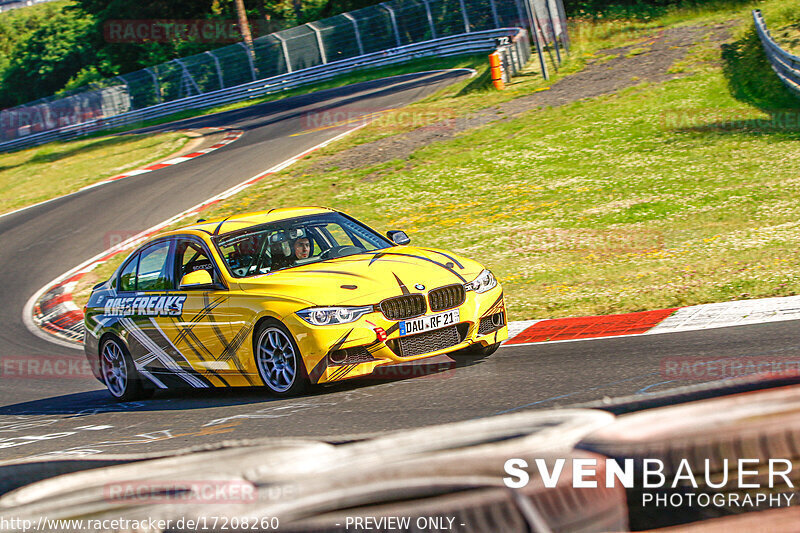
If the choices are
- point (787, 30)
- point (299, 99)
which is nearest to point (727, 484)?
point (787, 30)

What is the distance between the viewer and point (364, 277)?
7.53 metres

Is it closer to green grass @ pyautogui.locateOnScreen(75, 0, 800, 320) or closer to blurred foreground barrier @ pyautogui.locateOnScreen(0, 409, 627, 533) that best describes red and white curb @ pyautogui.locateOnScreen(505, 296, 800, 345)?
green grass @ pyautogui.locateOnScreen(75, 0, 800, 320)

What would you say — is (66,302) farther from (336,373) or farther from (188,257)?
(336,373)

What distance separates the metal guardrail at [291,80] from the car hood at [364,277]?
3183 cm

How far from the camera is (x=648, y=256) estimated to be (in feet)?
39.3

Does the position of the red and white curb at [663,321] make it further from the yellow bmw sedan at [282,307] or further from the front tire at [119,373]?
the front tire at [119,373]

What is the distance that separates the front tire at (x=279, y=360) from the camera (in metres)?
7.23

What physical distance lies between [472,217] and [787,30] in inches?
654

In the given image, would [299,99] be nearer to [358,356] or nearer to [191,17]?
[191,17]

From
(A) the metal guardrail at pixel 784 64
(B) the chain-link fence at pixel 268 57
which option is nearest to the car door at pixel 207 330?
(A) the metal guardrail at pixel 784 64
